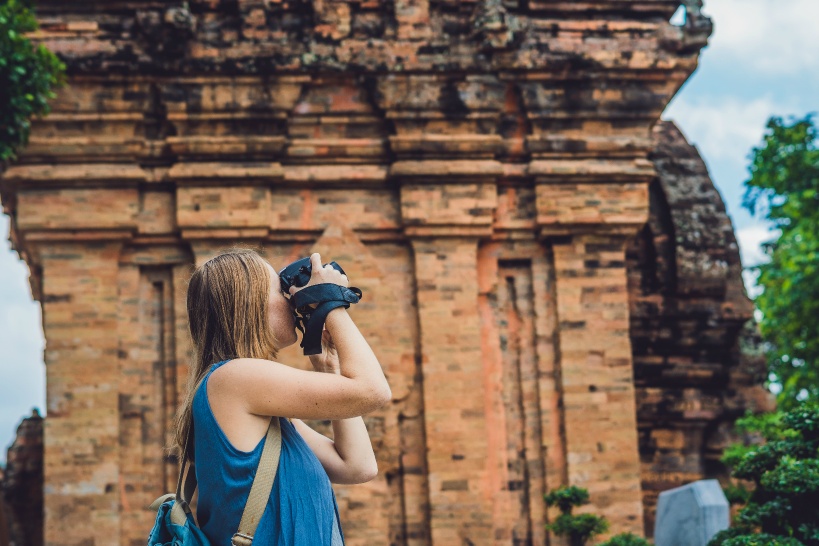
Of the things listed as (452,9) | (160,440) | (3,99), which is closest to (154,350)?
(160,440)

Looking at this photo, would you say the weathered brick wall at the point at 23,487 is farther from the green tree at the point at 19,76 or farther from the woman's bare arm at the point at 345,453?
the woman's bare arm at the point at 345,453

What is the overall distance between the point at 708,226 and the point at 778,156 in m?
5.44

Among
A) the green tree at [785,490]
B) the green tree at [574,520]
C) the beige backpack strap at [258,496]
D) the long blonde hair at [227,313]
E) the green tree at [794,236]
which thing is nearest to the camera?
the beige backpack strap at [258,496]

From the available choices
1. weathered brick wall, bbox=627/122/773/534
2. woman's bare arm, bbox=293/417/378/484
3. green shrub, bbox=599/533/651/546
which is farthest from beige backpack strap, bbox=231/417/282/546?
weathered brick wall, bbox=627/122/773/534

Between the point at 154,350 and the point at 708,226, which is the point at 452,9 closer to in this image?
the point at 708,226

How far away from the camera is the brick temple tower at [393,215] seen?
10.7 m

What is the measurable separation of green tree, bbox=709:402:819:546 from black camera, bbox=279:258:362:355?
4.86 meters

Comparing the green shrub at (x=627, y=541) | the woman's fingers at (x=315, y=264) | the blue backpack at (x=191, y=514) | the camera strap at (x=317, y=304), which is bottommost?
the green shrub at (x=627, y=541)

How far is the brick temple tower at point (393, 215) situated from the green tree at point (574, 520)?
1.01 meters

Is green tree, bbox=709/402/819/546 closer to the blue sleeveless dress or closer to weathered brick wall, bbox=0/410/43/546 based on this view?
the blue sleeveless dress

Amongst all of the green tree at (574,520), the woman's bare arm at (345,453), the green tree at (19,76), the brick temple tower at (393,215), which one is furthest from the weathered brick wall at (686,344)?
the woman's bare arm at (345,453)

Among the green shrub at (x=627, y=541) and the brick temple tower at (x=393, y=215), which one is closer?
the green shrub at (x=627, y=541)

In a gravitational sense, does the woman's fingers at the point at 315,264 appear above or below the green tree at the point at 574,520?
above

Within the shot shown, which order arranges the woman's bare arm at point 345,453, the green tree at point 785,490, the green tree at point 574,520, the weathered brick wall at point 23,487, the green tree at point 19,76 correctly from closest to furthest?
the woman's bare arm at point 345,453
the green tree at point 785,490
the green tree at point 574,520
the green tree at point 19,76
the weathered brick wall at point 23,487
